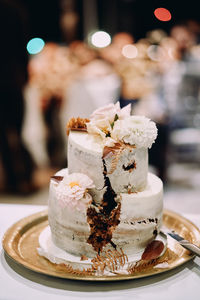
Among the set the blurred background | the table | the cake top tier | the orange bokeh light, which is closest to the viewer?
the table

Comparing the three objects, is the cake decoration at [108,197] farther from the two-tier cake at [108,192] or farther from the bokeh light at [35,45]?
the bokeh light at [35,45]

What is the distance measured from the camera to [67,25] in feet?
17.1

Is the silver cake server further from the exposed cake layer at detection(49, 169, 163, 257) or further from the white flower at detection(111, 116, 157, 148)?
the white flower at detection(111, 116, 157, 148)

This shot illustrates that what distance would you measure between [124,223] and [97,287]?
0.21 meters

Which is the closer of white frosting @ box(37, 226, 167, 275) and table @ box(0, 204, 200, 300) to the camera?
table @ box(0, 204, 200, 300)

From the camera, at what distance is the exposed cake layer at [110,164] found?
1.14m

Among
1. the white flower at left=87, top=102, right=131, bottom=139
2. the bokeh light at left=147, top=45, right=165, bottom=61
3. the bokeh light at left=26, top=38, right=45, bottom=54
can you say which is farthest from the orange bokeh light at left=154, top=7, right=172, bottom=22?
the white flower at left=87, top=102, right=131, bottom=139

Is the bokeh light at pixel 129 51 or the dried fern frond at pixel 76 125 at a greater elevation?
the bokeh light at pixel 129 51

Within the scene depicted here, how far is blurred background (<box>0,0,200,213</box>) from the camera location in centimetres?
361

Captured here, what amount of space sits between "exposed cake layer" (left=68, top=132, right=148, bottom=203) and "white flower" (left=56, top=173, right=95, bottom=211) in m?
0.05

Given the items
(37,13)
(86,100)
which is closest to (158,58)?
(86,100)

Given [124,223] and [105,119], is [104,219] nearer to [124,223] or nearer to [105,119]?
[124,223]

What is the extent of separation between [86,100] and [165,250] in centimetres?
303

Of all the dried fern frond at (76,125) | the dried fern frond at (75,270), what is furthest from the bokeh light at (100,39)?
the dried fern frond at (75,270)
